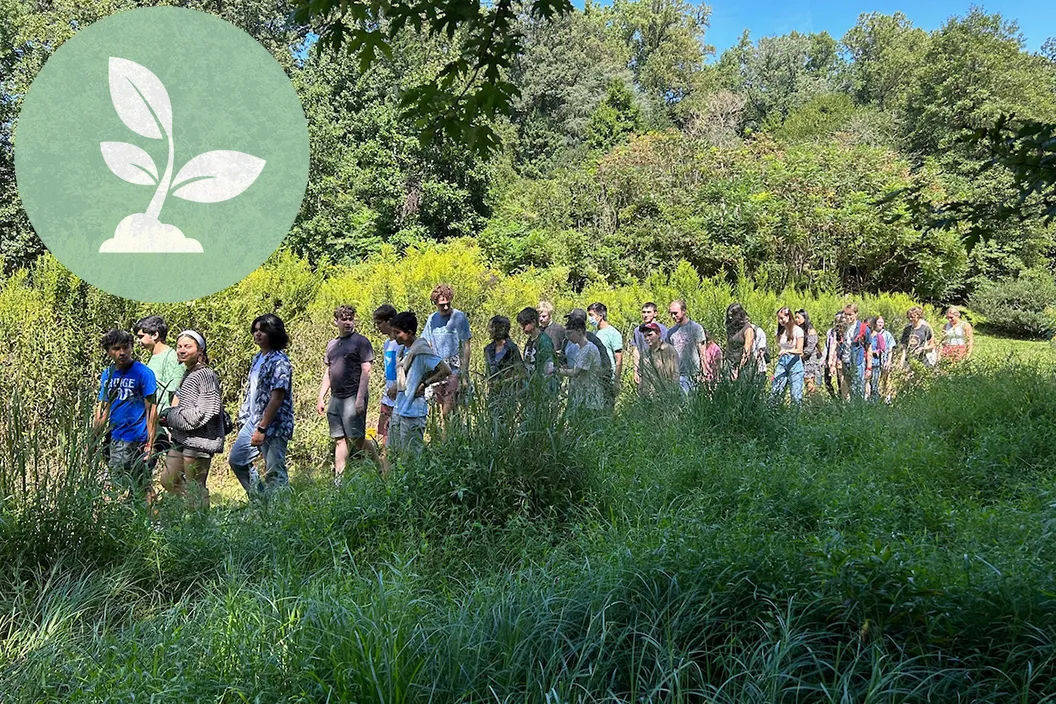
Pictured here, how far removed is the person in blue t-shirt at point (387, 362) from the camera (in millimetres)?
6320

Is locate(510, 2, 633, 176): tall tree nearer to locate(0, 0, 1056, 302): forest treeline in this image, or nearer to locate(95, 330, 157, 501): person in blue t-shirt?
locate(0, 0, 1056, 302): forest treeline

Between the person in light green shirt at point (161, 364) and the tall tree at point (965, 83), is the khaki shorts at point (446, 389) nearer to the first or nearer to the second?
the person in light green shirt at point (161, 364)

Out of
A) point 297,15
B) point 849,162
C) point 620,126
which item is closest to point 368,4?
point 297,15

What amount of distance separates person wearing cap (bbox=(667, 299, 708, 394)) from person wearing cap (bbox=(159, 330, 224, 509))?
3.85 metres

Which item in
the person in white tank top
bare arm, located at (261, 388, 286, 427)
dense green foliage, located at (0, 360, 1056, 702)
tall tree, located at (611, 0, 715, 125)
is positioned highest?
tall tree, located at (611, 0, 715, 125)

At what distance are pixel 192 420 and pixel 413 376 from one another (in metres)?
1.54

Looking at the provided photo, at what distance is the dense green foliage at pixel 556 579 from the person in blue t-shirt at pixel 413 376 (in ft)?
2.91

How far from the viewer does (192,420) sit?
522 cm

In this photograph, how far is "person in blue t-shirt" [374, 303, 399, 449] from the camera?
6320 millimetres

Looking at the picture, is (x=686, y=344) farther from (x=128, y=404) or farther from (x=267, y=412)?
(x=128, y=404)

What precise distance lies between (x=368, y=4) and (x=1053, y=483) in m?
4.24

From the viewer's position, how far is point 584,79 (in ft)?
124

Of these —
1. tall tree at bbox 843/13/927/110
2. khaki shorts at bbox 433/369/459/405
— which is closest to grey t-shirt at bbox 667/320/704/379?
khaki shorts at bbox 433/369/459/405

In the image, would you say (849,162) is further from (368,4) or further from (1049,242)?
(368,4)
